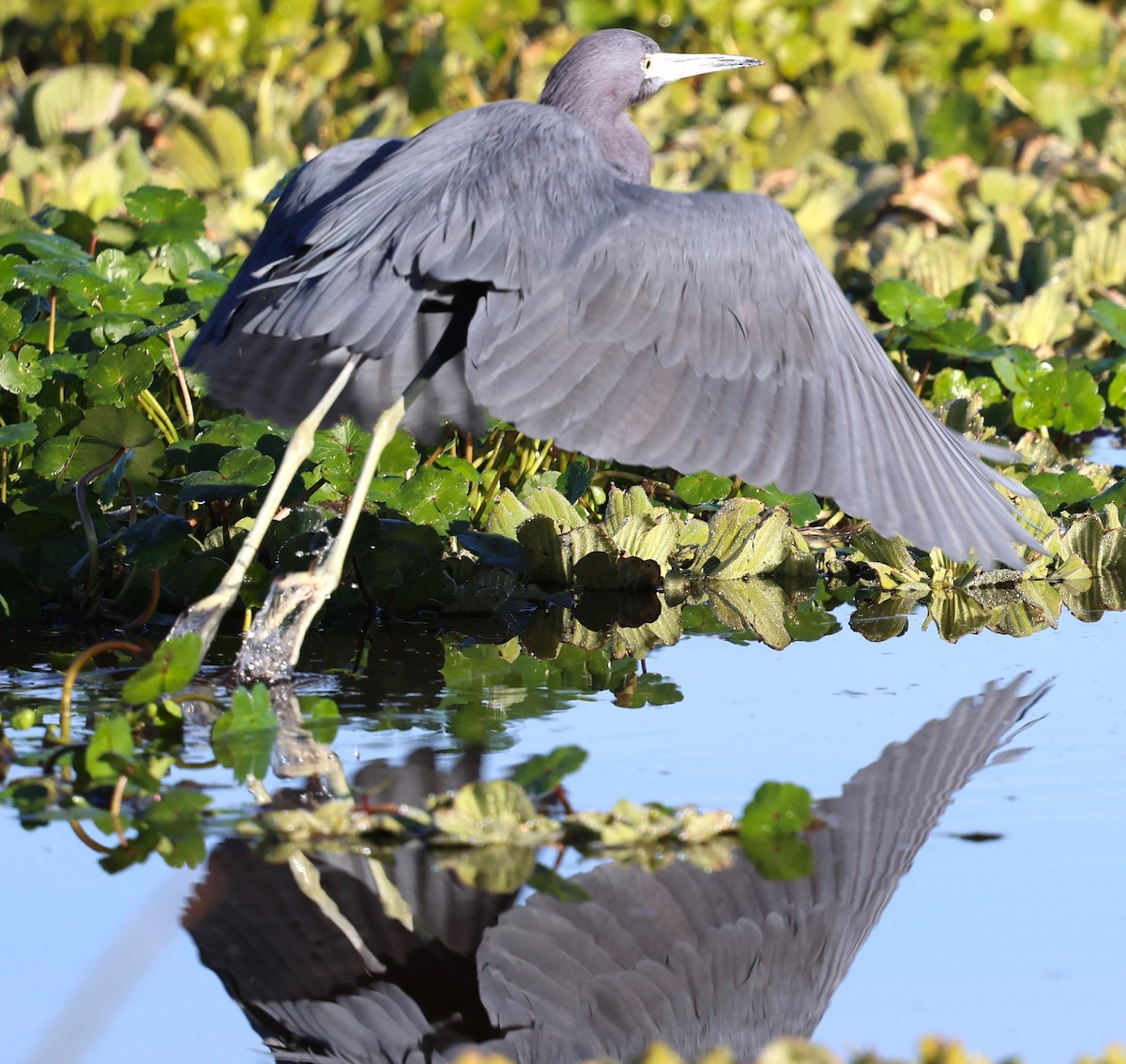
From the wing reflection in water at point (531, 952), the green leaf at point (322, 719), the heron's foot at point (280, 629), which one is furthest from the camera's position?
the heron's foot at point (280, 629)

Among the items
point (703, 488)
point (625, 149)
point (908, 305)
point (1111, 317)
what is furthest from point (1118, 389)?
point (625, 149)

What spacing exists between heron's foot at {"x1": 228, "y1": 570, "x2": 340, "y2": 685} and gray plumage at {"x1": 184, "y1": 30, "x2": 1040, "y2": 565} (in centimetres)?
46

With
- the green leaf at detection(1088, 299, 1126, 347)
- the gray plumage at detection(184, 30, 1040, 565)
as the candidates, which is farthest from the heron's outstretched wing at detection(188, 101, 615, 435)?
the green leaf at detection(1088, 299, 1126, 347)

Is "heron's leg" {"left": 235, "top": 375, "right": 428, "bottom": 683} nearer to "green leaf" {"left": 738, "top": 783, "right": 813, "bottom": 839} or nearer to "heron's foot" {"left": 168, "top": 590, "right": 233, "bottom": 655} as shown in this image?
"heron's foot" {"left": 168, "top": 590, "right": 233, "bottom": 655}

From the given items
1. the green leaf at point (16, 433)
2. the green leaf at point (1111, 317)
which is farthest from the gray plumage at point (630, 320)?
the green leaf at point (1111, 317)

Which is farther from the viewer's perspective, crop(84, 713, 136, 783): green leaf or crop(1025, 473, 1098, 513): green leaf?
crop(1025, 473, 1098, 513): green leaf

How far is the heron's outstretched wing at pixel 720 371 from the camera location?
344cm

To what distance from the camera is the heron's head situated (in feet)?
15.0

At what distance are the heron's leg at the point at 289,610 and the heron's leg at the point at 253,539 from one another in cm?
8

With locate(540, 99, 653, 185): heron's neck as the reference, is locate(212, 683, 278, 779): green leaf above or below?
below

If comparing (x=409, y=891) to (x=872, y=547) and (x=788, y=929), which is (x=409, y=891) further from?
(x=872, y=547)

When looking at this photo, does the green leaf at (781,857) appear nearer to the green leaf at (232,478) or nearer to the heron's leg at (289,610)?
the heron's leg at (289,610)

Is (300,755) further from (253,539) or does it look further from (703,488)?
(703,488)

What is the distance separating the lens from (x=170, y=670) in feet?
9.93
